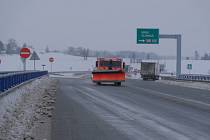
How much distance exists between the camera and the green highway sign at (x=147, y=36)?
7375 centimetres

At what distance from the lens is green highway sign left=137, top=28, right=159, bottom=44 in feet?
242

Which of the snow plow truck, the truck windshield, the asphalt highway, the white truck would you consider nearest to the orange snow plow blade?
the snow plow truck

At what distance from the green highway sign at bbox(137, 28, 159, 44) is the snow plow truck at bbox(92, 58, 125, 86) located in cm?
2627

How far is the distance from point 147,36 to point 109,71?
28.3 metres

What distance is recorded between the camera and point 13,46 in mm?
198125

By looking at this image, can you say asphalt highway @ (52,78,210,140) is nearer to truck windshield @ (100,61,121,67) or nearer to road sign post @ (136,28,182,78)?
truck windshield @ (100,61,121,67)

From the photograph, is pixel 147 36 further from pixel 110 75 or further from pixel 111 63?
pixel 110 75

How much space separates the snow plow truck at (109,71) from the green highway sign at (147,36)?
2627cm

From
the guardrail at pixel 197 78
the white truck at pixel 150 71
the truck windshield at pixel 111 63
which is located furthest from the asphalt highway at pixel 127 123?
the white truck at pixel 150 71

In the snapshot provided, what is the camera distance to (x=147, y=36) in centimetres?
7425

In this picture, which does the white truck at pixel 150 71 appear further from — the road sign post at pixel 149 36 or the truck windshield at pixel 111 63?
the truck windshield at pixel 111 63

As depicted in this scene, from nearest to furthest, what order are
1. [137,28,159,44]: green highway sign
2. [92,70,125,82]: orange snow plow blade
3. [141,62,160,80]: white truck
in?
[92,70,125,82]: orange snow plow blade → [137,28,159,44]: green highway sign → [141,62,160,80]: white truck

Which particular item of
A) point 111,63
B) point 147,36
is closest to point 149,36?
point 147,36

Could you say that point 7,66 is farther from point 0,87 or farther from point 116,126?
point 116,126
